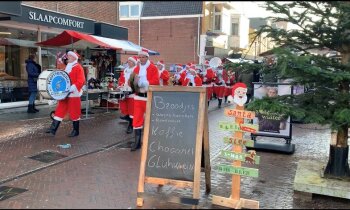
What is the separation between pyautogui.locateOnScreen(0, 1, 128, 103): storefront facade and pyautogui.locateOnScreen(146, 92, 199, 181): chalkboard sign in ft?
27.7

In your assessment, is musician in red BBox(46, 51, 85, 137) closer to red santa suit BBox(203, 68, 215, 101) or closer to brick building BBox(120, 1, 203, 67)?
red santa suit BBox(203, 68, 215, 101)

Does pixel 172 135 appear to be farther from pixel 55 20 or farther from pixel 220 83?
pixel 220 83

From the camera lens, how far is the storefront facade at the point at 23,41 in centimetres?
1257

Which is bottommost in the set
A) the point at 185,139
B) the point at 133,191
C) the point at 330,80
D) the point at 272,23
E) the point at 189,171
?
the point at 133,191

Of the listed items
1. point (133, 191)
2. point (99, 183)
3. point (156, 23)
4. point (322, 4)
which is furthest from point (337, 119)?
point (156, 23)

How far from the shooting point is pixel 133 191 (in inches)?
207

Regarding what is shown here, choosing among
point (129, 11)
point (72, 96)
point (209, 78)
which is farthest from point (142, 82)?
point (129, 11)

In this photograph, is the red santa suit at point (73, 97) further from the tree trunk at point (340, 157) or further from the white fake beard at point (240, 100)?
the tree trunk at point (340, 157)

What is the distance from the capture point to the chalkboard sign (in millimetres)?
4777

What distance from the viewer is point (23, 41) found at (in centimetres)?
1355

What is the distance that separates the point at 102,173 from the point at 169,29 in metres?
25.9

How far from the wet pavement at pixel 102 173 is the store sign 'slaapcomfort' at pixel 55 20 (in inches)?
170

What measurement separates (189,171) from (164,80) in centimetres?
786

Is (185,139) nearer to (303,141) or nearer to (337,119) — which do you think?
(337,119)
